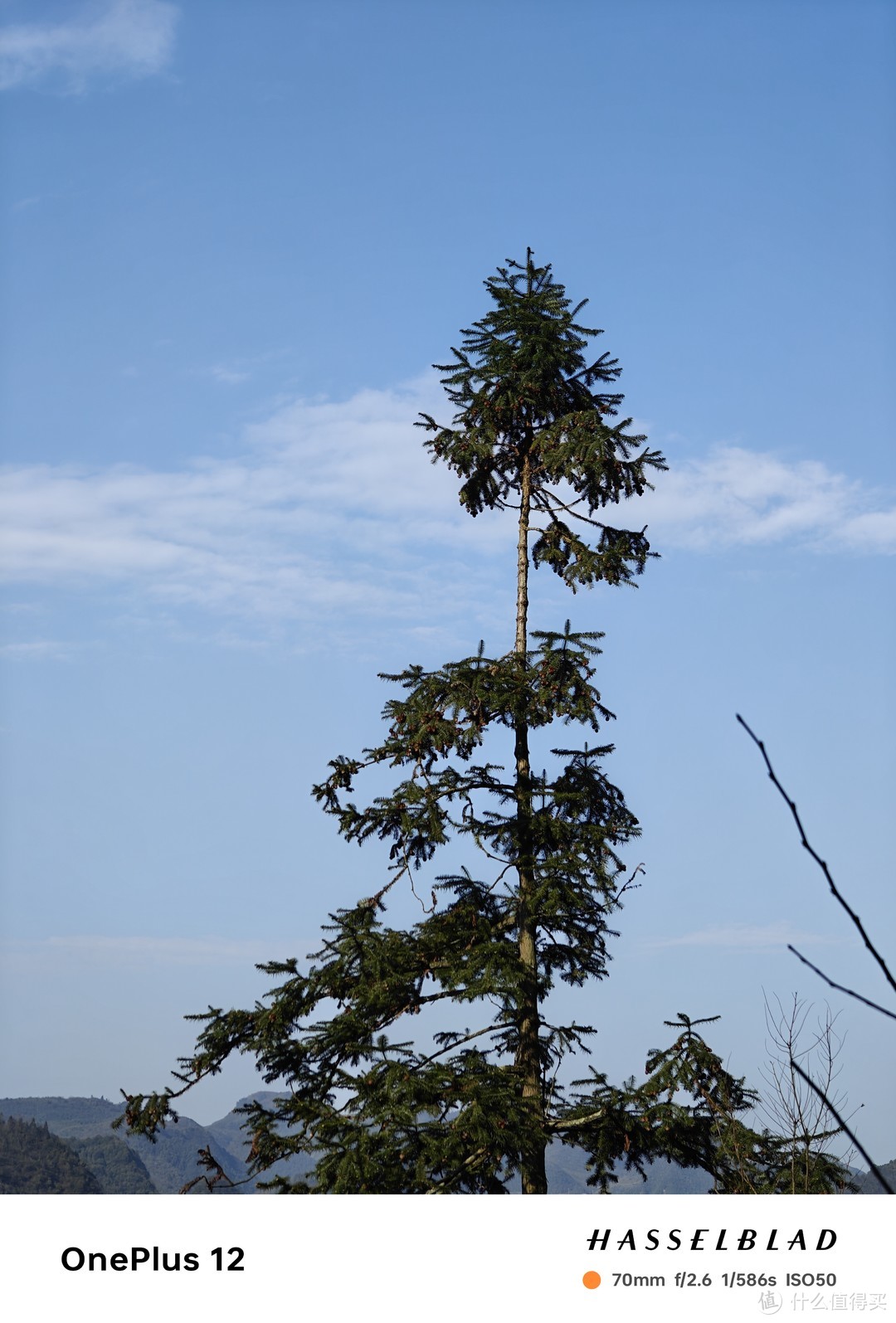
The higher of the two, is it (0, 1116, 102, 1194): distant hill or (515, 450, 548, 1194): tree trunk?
(515, 450, 548, 1194): tree trunk

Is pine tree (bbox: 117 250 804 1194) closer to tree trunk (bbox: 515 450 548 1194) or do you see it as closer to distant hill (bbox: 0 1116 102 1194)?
tree trunk (bbox: 515 450 548 1194)

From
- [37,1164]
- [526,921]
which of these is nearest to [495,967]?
[526,921]

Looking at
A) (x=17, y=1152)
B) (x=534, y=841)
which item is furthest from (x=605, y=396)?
(x=17, y=1152)

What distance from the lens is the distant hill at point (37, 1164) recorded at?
144 metres

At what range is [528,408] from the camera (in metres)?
15.2

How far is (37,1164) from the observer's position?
15475cm

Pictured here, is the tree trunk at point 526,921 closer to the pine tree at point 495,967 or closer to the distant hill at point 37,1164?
the pine tree at point 495,967

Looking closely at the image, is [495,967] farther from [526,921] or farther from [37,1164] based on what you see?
[37,1164]

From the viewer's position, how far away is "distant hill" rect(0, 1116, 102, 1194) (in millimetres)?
143625

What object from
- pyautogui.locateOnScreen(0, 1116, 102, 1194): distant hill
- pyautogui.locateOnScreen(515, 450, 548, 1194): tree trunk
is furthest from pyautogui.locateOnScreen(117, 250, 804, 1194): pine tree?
pyautogui.locateOnScreen(0, 1116, 102, 1194): distant hill
